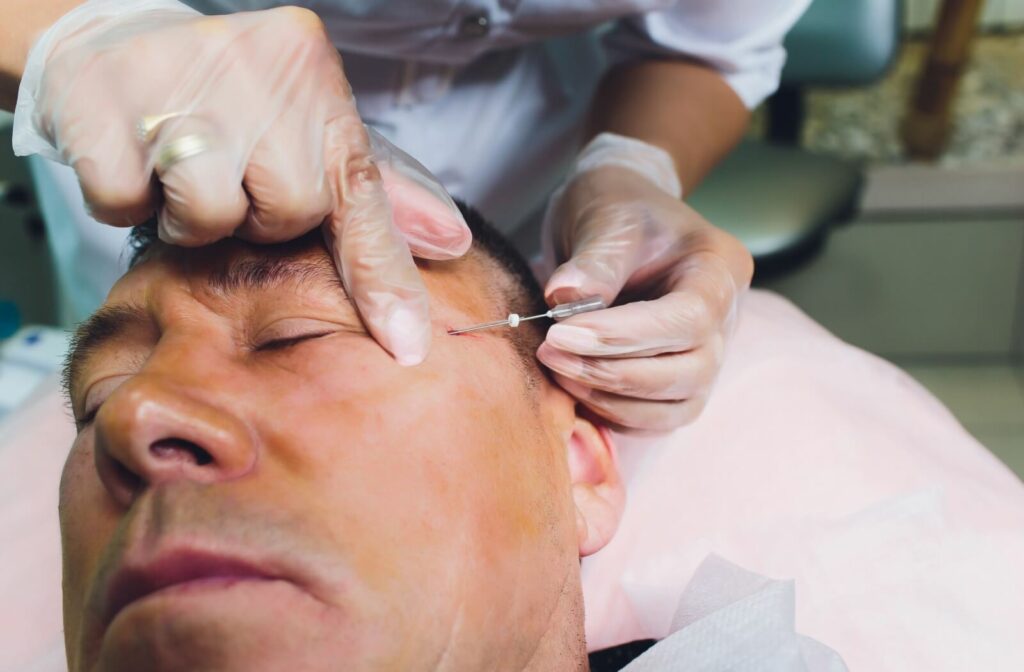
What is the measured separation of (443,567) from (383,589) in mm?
67

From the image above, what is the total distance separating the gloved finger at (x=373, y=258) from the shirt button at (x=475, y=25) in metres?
0.46

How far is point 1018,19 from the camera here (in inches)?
122

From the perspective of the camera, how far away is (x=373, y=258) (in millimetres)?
904

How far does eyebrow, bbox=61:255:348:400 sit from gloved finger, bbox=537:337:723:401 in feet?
0.89

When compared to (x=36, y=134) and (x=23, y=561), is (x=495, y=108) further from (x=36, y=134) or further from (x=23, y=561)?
(x=23, y=561)

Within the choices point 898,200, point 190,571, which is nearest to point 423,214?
point 190,571

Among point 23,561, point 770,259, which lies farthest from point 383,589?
point 770,259

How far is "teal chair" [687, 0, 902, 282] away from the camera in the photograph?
219cm

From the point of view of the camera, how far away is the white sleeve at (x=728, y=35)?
1558 mm

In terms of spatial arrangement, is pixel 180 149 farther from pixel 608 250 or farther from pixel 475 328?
pixel 608 250

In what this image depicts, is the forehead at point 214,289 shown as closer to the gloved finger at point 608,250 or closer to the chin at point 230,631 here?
the gloved finger at point 608,250

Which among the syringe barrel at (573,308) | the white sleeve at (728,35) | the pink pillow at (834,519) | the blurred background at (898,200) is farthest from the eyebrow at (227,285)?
the blurred background at (898,200)

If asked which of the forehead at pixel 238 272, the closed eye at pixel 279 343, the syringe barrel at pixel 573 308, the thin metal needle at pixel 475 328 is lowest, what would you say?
the syringe barrel at pixel 573 308

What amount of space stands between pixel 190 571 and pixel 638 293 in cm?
77
